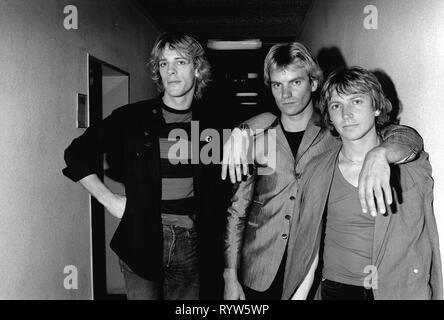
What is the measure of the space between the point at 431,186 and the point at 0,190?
1834mm

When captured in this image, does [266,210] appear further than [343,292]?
Yes

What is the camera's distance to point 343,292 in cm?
153

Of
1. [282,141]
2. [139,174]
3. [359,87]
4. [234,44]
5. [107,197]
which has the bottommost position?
[107,197]

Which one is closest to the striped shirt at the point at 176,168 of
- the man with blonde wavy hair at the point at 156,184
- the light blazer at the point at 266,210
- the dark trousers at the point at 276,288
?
the man with blonde wavy hair at the point at 156,184

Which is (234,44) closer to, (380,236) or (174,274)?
(174,274)

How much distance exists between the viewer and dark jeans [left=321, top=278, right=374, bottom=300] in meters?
1.50

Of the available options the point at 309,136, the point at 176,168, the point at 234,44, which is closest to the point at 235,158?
the point at 176,168

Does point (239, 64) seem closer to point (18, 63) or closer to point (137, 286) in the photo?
point (18, 63)

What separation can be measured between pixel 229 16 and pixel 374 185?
13.0 feet

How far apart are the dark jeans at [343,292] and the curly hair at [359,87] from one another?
68 centimetres

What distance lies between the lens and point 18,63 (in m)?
2.01

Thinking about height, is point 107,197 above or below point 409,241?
above

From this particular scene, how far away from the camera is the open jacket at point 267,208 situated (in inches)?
70.2

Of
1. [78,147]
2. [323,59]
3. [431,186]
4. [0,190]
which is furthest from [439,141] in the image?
[323,59]
